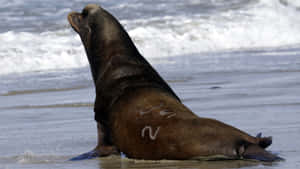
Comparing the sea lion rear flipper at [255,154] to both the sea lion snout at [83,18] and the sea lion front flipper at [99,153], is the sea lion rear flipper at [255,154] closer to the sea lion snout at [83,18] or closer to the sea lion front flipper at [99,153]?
the sea lion front flipper at [99,153]

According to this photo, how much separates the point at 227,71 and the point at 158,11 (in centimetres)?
1058

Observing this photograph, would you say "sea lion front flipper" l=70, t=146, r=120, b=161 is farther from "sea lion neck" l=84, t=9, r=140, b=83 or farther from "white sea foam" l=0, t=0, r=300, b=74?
"white sea foam" l=0, t=0, r=300, b=74

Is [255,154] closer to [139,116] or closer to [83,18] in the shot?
[139,116]

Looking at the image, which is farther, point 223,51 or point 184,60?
point 223,51

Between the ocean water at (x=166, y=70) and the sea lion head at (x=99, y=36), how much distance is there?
0.71 metres

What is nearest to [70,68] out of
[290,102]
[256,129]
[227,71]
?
[227,71]

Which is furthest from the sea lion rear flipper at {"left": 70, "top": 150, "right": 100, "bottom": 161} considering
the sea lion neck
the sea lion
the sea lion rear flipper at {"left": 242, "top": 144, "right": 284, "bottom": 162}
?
the sea lion rear flipper at {"left": 242, "top": 144, "right": 284, "bottom": 162}

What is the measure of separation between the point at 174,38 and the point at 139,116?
38.3ft

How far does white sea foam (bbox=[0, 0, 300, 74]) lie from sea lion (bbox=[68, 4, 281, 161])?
7.34 metres

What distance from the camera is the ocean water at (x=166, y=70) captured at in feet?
17.6

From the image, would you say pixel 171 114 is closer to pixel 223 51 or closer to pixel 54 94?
pixel 54 94

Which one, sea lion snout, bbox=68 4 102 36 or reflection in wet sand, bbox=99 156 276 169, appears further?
sea lion snout, bbox=68 4 102 36

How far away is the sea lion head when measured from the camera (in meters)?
5.21

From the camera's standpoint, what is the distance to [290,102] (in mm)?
6895
